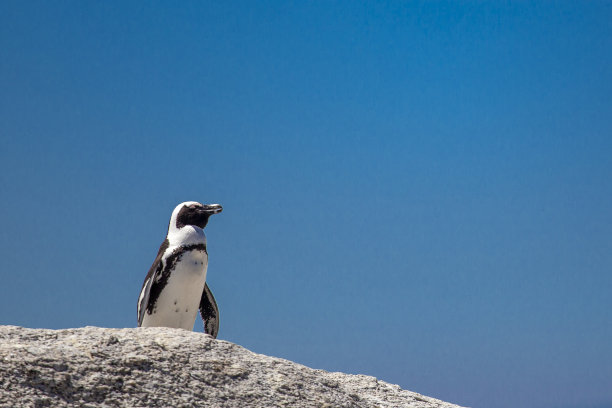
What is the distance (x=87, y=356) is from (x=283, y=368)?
1.21m

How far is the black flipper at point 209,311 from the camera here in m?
6.61

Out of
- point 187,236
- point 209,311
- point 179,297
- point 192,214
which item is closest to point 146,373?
point 179,297

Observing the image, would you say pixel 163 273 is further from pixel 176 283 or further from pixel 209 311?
pixel 209 311

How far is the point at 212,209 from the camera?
6.45 meters

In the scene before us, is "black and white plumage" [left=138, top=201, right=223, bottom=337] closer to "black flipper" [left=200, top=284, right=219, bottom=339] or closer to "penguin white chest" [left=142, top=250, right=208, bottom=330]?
"penguin white chest" [left=142, top=250, right=208, bottom=330]

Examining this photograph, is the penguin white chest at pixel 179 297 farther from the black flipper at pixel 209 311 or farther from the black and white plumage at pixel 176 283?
the black flipper at pixel 209 311

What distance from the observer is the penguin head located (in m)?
6.38

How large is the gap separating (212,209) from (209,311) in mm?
1056

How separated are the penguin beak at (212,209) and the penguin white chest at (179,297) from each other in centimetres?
57

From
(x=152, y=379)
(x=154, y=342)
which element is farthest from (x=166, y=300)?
(x=152, y=379)

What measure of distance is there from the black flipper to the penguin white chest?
606 mm

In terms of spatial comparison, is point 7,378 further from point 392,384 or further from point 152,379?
point 392,384

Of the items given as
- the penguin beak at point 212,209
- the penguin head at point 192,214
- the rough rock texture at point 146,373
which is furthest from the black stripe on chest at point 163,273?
the rough rock texture at point 146,373

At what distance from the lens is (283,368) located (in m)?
4.08
